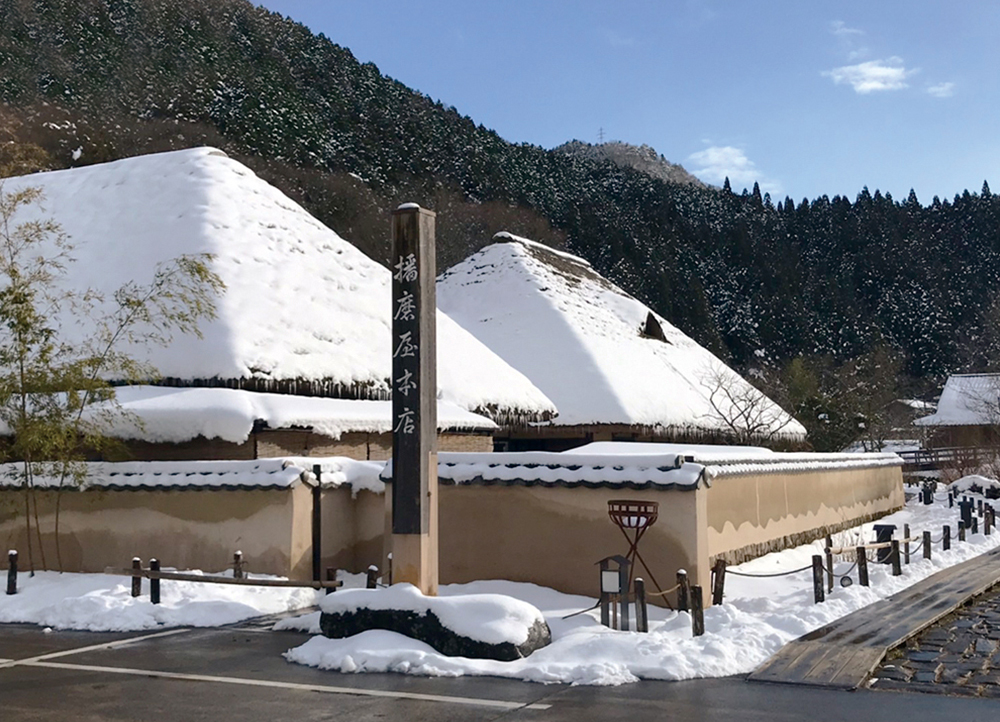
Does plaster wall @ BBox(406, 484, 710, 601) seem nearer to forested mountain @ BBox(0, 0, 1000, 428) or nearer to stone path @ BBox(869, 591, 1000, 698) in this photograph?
stone path @ BBox(869, 591, 1000, 698)

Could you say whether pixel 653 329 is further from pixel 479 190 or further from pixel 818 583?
pixel 479 190

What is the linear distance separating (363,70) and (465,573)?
5516cm

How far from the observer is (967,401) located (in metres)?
44.8

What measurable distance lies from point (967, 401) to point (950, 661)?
134ft

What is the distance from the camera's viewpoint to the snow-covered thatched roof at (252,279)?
617 inches

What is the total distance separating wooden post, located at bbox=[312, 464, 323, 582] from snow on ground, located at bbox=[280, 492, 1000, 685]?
184 cm

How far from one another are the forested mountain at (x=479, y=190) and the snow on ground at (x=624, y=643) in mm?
35850

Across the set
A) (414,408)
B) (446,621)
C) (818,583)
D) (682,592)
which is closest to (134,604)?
(414,408)

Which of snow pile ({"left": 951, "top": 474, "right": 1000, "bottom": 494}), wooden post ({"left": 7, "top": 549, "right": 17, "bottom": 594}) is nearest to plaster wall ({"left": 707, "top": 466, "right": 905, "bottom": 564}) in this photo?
snow pile ({"left": 951, "top": 474, "right": 1000, "bottom": 494})

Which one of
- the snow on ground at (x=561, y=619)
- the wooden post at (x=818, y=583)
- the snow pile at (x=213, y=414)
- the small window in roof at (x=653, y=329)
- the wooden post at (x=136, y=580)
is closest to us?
the snow on ground at (x=561, y=619)

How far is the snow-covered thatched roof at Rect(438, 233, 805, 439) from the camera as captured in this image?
22766mm

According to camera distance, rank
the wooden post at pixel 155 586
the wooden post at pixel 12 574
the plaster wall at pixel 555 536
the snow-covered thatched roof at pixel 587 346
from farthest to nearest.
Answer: the snow-covered thatched roof at pixel 587 346 → the wooden post at pixel 12 574 → the wooden post at pixel 155 586 → the plaster wall at pixel 555 536

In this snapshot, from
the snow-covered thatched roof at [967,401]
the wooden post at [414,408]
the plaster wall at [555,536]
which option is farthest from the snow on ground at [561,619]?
the snow-covered thatched roof at [967,401]

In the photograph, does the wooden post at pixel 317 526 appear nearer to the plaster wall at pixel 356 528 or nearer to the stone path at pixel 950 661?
the plaster wall at pixel 356 528
